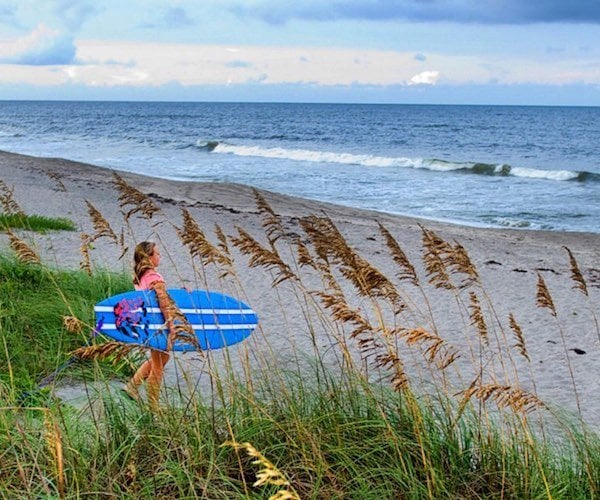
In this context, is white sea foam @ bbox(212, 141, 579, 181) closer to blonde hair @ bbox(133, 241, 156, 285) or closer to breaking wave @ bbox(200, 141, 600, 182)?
breaking wave @ bbox(200, 141, 600, 182)

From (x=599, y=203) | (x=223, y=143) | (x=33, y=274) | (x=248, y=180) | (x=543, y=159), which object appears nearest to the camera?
(x=33, y=274)

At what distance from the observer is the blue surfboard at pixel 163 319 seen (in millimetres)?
4957

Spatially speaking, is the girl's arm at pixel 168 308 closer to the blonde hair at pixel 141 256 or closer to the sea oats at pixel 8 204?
the blonde hair at pixel 141 256

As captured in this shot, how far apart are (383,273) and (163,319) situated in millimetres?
7930

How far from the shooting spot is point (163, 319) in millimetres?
4879

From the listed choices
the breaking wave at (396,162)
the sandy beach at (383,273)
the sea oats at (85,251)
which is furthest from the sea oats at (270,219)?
the breaking wave at (396,162)

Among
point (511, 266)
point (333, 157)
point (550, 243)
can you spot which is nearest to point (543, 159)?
point (333, 157)

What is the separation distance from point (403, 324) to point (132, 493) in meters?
5.77

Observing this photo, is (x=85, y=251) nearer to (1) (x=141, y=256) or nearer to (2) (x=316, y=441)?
(1) (x=141, y=256)

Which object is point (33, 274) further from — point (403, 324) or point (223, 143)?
point (223, 143)

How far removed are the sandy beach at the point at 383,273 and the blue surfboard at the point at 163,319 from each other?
0.22 m

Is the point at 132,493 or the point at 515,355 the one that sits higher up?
the point at 132,493

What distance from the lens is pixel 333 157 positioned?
4600 cm

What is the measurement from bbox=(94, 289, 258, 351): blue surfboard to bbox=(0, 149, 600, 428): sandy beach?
22 centimetres
